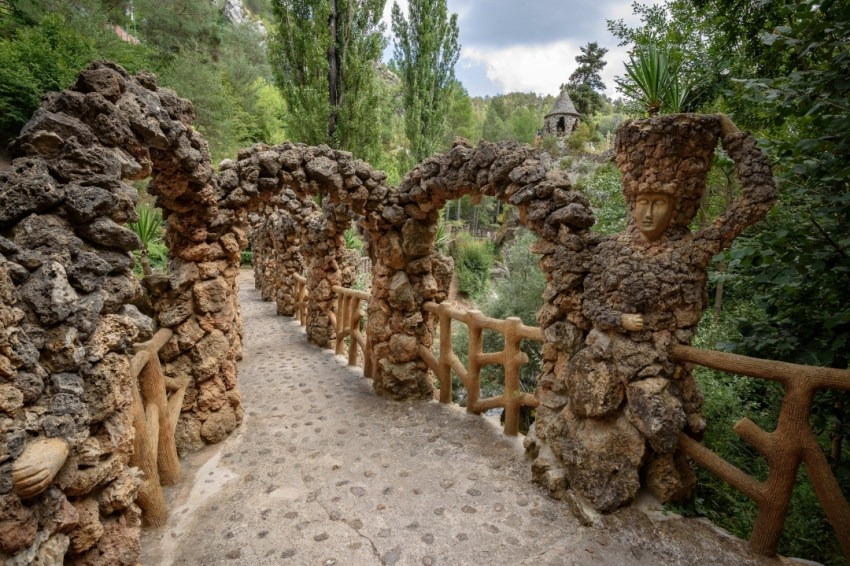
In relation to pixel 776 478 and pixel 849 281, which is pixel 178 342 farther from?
pixel 849 281

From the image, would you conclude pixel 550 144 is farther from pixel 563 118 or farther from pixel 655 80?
pixel 655 80

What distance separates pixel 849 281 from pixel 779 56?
5.75 feet

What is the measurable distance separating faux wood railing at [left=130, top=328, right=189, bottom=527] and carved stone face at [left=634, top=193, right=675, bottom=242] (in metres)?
3.59

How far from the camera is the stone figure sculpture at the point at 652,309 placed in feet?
8.30

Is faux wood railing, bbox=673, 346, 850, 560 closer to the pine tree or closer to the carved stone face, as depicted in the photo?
the carved stone face

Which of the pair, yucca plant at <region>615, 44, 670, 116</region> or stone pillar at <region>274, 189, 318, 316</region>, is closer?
yucca plant at <region>615, 44, 670, 116</region>

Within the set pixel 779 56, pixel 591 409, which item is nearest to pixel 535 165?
pixel 779 56

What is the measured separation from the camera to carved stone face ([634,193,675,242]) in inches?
104

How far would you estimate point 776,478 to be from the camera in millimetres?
2225

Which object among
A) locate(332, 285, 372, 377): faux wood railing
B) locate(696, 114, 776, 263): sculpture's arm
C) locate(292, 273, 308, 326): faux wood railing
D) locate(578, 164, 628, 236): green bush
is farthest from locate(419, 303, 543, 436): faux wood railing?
locate(292, 273, 308, 326): faux wood railing

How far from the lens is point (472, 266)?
1803 cm

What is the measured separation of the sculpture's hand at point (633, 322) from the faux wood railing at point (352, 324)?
12.4ft

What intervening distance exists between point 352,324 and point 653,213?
16.6 ft

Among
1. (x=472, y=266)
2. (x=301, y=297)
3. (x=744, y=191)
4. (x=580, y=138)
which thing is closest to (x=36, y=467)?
(x=744, y=191)
